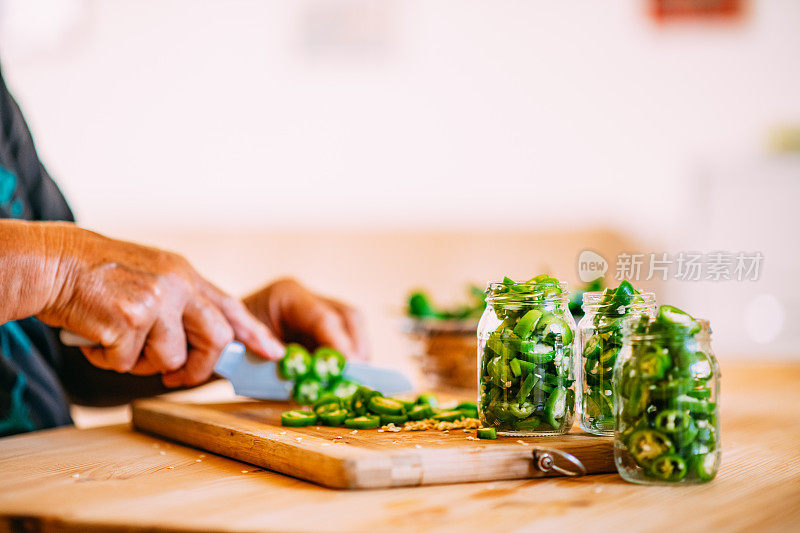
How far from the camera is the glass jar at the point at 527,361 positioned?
877 mm

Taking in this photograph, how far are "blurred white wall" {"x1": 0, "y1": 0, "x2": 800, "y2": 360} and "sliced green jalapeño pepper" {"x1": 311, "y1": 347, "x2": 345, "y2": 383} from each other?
8.72 feet

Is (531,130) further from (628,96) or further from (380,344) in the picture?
(380,344)

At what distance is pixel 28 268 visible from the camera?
3.29 feet

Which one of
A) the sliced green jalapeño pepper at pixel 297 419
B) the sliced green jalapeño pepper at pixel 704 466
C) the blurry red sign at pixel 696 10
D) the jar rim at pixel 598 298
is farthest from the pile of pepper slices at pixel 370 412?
the blurry red sign at pixel 696 10

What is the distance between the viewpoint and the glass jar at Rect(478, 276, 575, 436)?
88 centimetres

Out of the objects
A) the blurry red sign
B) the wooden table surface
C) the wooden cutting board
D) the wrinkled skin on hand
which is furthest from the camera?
the blurry red sign

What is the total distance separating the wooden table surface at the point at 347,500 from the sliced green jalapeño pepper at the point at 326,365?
33 centimetres

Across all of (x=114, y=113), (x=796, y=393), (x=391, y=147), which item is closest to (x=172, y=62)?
(x=114, y=113)

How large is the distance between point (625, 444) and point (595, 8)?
11.9 feet

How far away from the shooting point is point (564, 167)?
401 cm

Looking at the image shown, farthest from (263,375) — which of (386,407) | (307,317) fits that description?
(386,407)

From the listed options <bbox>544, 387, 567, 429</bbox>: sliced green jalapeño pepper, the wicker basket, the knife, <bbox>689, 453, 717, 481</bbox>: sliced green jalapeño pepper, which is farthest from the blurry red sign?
<bbox>689, 453, 717, 481</bbox>: sliced green jalapeño pepper

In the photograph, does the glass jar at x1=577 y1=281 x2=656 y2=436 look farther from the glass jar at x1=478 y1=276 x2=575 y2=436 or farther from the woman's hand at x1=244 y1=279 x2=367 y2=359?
the woman's hand at x1=244 y1=279 x2=367 y2=359

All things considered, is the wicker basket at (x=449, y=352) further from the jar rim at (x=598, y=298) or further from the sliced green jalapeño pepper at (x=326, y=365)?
the jar rim at (x=598, y=298)
